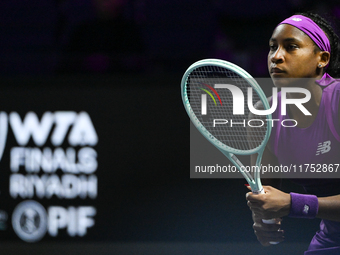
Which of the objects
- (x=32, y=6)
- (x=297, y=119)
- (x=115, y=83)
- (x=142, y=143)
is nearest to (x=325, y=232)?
(x=297, y=119)

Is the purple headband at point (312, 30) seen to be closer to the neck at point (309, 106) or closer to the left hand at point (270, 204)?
the neck at point (309, 106)

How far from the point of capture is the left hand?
1828 mm

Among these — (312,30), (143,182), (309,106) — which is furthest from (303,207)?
(143,182)

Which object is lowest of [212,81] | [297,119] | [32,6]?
[297,119]

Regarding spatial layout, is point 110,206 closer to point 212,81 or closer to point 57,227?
point 57,227

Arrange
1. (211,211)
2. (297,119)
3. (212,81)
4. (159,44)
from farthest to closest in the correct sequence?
(159,44) < (211,211) < (212,81) < (297,119)

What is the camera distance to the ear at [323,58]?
1880 millimetres

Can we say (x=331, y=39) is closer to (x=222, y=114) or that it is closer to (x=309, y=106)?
(x=309, y=106)

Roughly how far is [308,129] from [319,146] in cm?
8

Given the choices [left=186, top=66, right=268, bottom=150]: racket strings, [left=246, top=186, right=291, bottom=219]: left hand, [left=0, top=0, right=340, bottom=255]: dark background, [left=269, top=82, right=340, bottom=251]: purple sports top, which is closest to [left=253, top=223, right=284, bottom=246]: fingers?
[left=246, top=186, right=291, bottom=219]: left hand

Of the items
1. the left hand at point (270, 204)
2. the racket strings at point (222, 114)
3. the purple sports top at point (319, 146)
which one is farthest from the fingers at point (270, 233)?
the racket strings at point (222, 114)

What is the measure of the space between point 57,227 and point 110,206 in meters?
0.40

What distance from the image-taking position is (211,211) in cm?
347

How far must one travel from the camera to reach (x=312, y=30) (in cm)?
187
